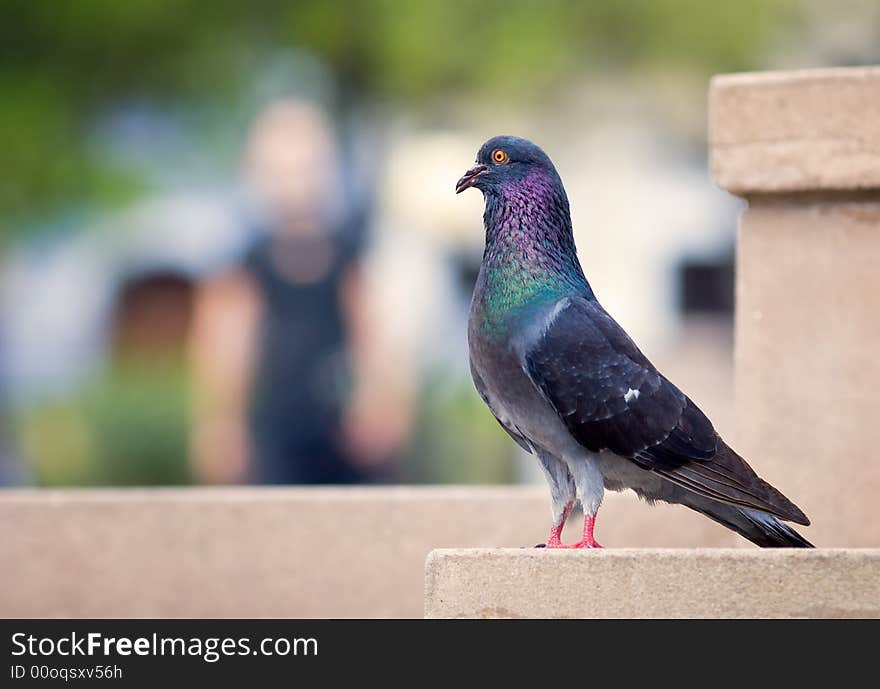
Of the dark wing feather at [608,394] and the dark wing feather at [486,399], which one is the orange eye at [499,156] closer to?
the dark wing feather at [608,394]

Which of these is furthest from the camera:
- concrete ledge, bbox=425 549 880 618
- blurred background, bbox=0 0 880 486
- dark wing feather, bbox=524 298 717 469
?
blurred background, bbox=0 0 880 486

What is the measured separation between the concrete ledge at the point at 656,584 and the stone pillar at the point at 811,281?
195 centimetres

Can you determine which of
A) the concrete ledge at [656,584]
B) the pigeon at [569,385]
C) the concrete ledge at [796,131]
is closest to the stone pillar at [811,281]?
the concrete ledge at [796,131]

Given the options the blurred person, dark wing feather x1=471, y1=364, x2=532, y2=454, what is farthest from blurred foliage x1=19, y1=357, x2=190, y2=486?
dark wing feather x1=471, y1=364, x2=532, y2=454

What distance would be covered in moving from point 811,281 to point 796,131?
0.56m

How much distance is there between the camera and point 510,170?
17.4ft

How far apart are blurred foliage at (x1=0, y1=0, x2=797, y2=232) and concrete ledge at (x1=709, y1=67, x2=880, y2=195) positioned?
10.4 m

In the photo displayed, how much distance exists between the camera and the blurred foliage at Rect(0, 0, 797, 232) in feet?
51.8

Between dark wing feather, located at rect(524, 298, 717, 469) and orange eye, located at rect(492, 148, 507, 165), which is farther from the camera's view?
orange eye, located at rect(492, 148, 507, 165)

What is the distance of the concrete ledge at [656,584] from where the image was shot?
4340 millimetres

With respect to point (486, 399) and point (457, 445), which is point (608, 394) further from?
point (457, 445)

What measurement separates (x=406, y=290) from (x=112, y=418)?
5.82 metres

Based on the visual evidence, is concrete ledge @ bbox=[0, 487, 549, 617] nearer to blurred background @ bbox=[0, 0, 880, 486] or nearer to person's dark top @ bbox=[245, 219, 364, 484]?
person's dark top @ bbox=[245, 219, 364, 484]
